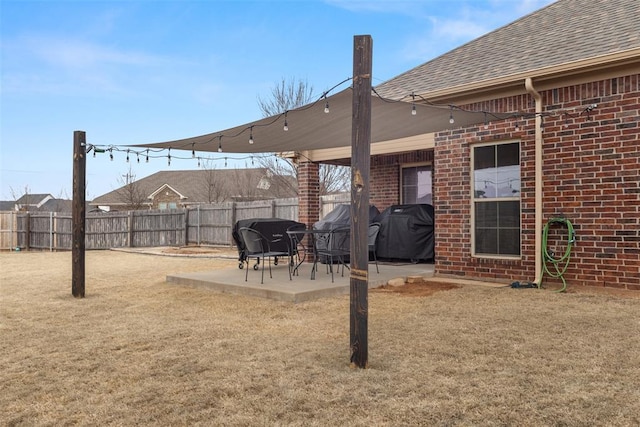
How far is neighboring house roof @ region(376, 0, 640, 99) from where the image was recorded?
6.36m

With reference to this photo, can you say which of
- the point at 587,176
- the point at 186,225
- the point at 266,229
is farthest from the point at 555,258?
the point at 186,225

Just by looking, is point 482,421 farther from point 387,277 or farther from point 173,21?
point 173,21

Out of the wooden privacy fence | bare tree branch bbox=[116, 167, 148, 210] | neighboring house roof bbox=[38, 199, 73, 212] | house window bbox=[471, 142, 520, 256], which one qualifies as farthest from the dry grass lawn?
neighboring house roof bbox=[38, 199, 73, 212]

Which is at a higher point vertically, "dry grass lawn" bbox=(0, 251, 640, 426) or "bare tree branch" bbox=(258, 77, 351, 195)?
"bare tree branch" bbox=(258, 77, 351, 195)

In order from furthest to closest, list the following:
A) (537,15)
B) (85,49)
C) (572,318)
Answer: (85,49)
(537,15)
(572,318)

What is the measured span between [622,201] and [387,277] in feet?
10.9

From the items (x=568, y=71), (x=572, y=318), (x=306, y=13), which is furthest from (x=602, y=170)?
(x=306, y=13)

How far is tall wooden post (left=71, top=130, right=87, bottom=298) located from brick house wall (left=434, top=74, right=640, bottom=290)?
18.6ft

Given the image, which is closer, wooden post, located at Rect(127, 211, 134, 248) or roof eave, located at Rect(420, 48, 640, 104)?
roof eave, located at Rect(420, 48, 640, 104)

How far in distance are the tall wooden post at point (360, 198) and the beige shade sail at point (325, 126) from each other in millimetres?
1235

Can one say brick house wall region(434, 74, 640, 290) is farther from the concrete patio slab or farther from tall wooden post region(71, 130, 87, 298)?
tall wooden post region(71, 130, 87, 298)

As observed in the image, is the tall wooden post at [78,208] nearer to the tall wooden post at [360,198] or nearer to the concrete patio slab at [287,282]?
the concrete patio slab at [287,282]

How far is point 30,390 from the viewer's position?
294 centimetres

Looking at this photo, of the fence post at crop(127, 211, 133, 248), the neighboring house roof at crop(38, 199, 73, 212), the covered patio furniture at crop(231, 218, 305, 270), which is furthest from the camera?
the neighboring house roof at crop(38, 199, 73, 212)
